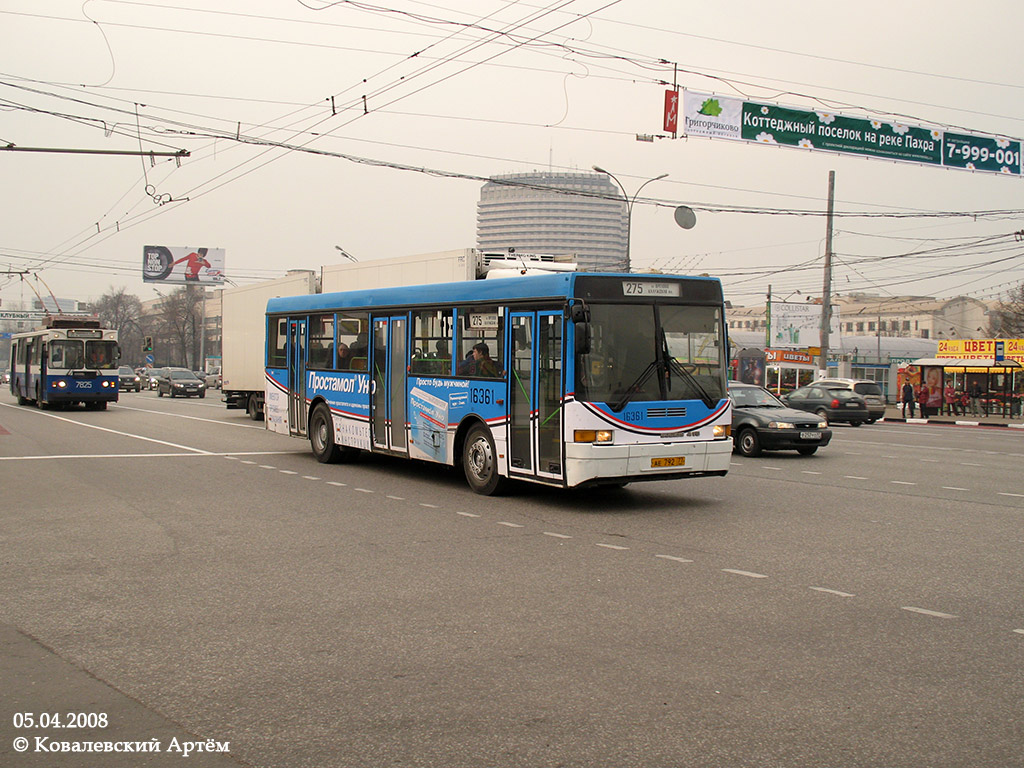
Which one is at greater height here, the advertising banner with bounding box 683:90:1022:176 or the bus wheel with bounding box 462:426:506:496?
the advertising banner with bounding box 683:90:1022:176

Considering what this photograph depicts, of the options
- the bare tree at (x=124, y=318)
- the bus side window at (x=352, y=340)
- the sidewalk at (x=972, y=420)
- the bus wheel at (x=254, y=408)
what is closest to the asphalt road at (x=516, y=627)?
the bus side window at (x=352, y=340)

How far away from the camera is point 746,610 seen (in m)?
6.93

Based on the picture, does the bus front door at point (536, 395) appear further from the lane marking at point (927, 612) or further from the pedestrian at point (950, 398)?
the pedestrian at point (950, 398)

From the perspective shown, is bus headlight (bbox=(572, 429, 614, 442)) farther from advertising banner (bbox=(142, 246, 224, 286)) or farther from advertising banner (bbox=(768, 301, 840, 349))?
advertising banner (bbox=(142, 246, 224, 286))

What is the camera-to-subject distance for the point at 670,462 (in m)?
12.0

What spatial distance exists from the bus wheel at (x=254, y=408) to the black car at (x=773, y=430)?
1528 centimetres

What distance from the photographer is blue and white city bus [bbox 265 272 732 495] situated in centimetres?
1163

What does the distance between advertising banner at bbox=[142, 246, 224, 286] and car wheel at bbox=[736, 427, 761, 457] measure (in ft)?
257

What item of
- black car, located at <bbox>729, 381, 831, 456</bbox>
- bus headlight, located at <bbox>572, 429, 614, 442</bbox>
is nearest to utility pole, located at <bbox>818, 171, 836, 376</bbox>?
black car, located at <bbox>729, 381, 831, 456</bbox>

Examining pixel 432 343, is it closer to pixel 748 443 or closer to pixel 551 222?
pixel 748 443

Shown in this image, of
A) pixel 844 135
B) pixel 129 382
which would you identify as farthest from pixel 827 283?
pixel 129 382

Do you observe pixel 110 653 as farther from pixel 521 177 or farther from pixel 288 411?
pixel 521 177

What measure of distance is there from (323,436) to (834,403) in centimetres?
2210

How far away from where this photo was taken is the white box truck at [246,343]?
28.5 m
